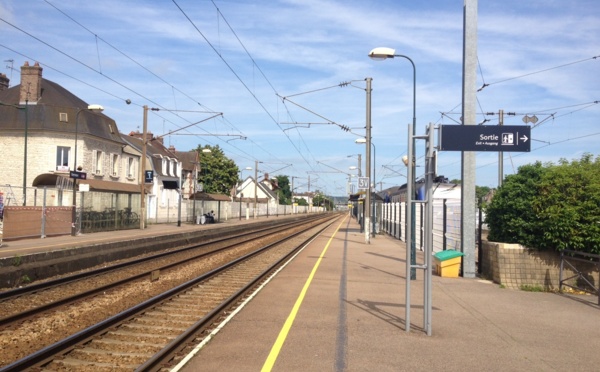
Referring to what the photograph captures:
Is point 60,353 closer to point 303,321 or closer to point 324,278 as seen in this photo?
point 303,321

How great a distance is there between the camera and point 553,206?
12391 mm

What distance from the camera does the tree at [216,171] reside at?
3442 inches

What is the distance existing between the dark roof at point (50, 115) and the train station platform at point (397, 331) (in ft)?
114

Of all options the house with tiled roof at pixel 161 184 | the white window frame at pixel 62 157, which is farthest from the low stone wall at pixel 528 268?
the white window frame at pixel 62 157

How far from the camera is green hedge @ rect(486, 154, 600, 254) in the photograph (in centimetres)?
1212

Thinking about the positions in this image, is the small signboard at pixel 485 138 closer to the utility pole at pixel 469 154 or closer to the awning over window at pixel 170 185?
the utility pole at pixel 469 154

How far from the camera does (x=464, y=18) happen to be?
14.7m

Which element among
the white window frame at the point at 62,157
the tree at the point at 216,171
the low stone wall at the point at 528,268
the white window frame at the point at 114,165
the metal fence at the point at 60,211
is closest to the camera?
the low stone wall at the point at 528,268

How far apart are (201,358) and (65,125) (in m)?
40.8

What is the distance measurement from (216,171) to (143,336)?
8096 centimetres

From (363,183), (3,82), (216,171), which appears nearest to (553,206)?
(363,183)

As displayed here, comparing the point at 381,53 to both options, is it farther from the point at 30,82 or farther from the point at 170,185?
the point at 170,185

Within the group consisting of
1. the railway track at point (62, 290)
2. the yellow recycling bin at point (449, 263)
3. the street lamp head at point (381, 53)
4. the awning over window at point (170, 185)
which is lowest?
the railway track at point (62, 290)

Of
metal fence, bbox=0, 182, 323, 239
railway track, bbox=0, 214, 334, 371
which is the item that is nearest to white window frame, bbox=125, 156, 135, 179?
metal fence, bbox=0, 182, 323, 239
